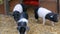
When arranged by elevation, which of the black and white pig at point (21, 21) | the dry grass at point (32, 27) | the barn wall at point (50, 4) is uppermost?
the barn wall at point (50, 4)

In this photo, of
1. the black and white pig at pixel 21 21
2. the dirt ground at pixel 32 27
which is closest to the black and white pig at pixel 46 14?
the dirt ground at pixel 32 27

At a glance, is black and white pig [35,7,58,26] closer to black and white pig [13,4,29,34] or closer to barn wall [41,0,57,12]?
black and white pig [13,4,29,34]

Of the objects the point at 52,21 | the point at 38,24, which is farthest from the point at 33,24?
the point at 52,21

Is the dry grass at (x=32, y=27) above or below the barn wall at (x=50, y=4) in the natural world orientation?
below

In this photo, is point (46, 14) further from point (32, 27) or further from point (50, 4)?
point (50, 4)

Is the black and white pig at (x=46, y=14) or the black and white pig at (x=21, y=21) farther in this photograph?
the black and white pig at (x=46, y=14)

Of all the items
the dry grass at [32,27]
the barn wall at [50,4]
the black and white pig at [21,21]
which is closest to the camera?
the black and white pig at [21,21]

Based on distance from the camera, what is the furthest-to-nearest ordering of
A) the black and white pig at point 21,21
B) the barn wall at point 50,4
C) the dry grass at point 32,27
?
the barn wall at point 50,4
the dry grass at point 32,27
the black and white pig at point 21,21

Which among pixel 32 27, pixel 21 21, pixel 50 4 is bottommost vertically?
pixel 32 27

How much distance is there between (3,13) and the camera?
176 inches

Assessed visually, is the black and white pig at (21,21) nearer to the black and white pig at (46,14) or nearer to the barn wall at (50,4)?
the black and white pig at (46,14)

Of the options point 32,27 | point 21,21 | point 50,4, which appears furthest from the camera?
point 50,4

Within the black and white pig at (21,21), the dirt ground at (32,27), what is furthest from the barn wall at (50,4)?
the black and white pig at (21,21)

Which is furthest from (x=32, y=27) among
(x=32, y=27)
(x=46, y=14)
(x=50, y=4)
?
(x=50, y=4)
